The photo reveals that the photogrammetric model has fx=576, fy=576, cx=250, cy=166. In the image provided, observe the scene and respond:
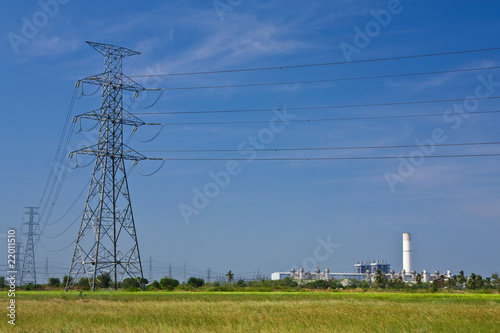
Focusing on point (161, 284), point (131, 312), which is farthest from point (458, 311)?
point (161, 284)

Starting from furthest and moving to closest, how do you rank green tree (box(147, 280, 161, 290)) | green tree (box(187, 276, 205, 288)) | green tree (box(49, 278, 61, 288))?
green tree (box(187, 276, 205, 288)), green tree (box(49, 278, 61, 288)), green tree (box(147, 280, 161, 290))

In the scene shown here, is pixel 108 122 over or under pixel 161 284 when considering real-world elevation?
over

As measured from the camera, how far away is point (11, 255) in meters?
31.8

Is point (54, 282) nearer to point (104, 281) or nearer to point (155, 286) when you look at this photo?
point (155, 286)

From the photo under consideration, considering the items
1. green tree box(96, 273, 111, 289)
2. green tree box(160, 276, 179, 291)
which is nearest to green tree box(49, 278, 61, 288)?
green tree box(160, 276, 179, 291)

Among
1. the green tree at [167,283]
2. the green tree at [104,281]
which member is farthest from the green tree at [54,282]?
the green tree at [104,281]

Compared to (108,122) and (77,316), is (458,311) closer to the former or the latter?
(77,316)

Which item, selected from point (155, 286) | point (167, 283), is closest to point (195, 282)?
point (167, 283)

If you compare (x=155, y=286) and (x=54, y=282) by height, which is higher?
(x=155, y=286)

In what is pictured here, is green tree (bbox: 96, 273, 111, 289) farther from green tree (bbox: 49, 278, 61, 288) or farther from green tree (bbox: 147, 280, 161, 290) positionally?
green tree (bbox: 49, 278, 61, 288)

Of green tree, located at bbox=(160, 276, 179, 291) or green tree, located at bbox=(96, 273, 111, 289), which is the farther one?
green tree, located at bbox=(160, 276, 179, 291)

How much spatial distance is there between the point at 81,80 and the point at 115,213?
15946 mm

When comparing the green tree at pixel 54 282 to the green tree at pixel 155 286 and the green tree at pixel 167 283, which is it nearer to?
the green tree at pixel 167 283

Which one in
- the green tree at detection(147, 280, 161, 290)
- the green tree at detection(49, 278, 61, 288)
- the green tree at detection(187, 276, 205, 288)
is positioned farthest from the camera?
the green tree at detection(187, 276, 205, 288)
